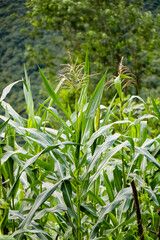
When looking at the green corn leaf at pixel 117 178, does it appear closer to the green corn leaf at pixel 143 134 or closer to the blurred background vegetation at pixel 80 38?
the green corn leaf at pixel 143 134

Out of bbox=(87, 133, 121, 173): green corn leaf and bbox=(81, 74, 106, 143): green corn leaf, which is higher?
bbox=(81, 74, 106, 143): green corn leaf

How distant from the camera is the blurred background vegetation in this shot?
11.5 feet

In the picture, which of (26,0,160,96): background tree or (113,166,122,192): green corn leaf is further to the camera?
(26,0,160,96): background tree

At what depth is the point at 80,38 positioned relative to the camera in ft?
12.1

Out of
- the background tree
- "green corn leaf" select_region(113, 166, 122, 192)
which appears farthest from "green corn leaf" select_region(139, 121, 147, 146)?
the background tree

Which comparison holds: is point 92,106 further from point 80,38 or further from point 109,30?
point 80,38

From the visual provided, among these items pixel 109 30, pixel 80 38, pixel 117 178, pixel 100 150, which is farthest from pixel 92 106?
pixel 80 38

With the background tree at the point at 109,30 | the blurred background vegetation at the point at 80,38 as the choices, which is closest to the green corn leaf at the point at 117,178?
the blurred background vegetation at the point at 80,38

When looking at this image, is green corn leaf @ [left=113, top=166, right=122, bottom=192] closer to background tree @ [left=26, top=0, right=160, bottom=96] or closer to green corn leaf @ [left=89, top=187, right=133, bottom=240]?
green corn leaf @ [left=89, top=187, right=133, bottom=240]

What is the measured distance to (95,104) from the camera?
0.60m

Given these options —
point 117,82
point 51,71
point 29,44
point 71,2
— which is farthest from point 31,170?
point 29,44

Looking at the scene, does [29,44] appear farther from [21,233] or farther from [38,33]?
[21,233]

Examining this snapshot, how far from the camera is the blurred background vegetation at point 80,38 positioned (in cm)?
350

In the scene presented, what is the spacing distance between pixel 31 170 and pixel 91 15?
128 inches
